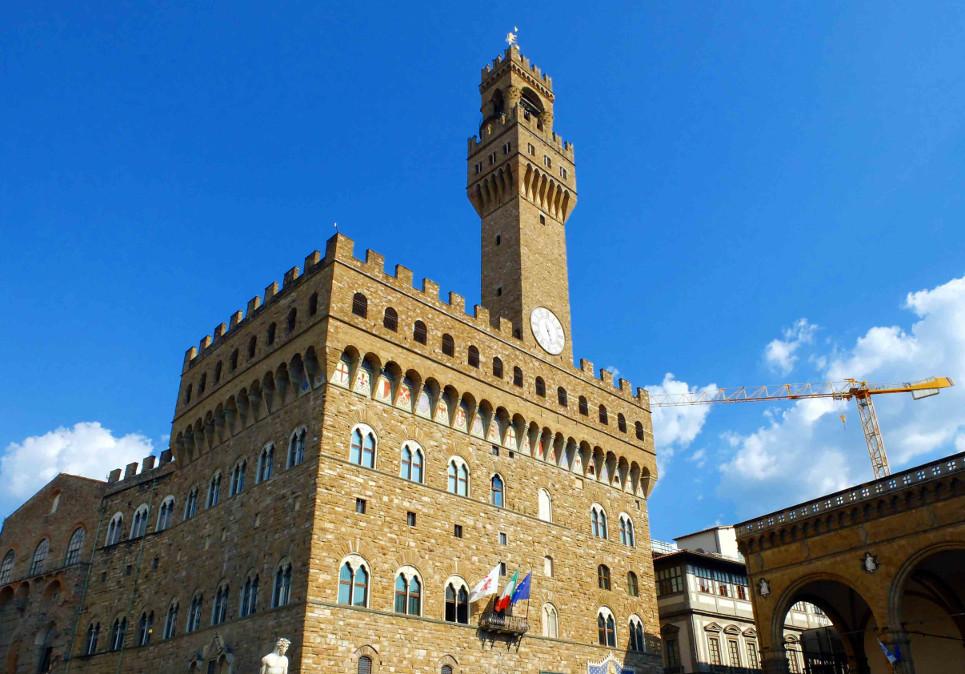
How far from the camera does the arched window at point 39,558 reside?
43.7 m

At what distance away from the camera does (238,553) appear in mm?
31109

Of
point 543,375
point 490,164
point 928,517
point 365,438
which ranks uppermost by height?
point 490,164

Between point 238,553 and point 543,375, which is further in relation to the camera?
point 543,375

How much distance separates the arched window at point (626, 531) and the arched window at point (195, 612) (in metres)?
20.0

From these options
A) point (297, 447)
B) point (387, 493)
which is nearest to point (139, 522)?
point (297, 447)

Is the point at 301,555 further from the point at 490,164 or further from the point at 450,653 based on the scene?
the point at 490,164

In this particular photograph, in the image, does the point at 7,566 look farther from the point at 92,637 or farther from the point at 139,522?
the point at 139,522

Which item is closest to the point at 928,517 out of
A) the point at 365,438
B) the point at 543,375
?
the point at 543,375

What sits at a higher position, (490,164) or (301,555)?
(490,164)

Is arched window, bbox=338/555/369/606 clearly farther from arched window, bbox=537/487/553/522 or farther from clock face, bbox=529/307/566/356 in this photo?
clock face, bbox=529/307/566/356

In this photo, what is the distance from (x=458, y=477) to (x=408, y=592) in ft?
18.4

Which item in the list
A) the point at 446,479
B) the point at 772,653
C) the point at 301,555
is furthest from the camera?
the point at 772,653

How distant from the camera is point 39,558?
4425 centimetres

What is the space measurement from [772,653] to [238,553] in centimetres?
2350
